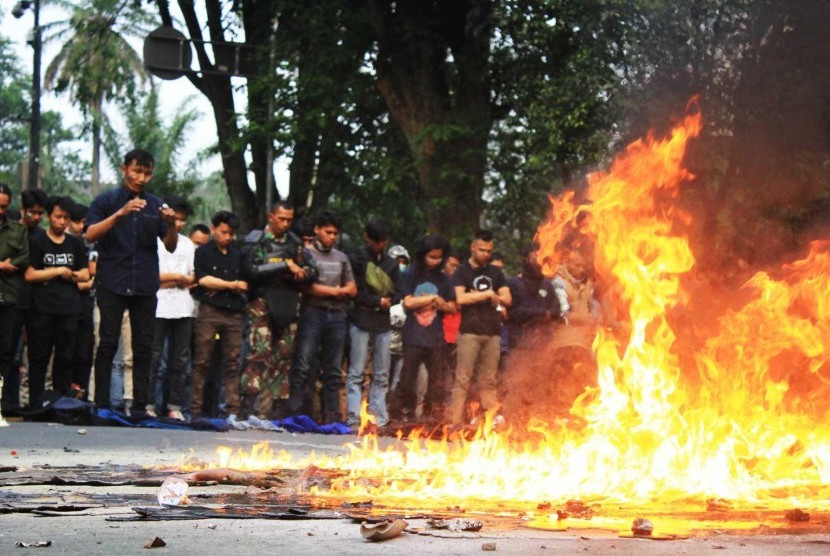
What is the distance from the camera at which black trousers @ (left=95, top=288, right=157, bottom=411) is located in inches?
454

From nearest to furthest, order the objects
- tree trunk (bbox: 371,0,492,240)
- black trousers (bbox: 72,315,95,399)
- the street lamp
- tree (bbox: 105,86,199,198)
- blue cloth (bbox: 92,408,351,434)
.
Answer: blue cloth (bbox: 92,408,351,434) < black trousers (bbox: 72,315,95,399) < tree trunk (bbox: 371,0,492,240) < the street lamp < tree (bbox: 105,86,199,198)

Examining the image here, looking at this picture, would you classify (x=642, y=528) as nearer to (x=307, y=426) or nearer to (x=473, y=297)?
(x=307, y=426)

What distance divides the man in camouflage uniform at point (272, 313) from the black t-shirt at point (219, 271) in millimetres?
155

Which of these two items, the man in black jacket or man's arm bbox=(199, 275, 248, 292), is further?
the man in black jacket

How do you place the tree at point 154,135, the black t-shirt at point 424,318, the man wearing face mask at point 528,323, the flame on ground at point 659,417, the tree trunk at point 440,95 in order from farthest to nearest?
1. the tree at point 154,135
2. the tree trunk at point 440,95
3. the black t-shirt at point 424,318
4. the man wearing face mask at point 528,323
5. the flame on ground at point 659,417

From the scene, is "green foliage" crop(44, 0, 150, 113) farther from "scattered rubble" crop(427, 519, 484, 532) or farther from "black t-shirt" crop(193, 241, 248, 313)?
"scattered rubble" crop(427, 519, 484, 532)

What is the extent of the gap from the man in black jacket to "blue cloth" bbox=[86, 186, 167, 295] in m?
2.45

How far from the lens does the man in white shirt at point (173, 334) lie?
13031 mm

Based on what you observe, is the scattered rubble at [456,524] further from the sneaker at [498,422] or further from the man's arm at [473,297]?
the man's arm at [473,297]

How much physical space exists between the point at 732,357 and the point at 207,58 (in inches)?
700

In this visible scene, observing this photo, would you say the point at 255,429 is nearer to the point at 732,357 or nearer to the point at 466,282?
the point at 466,282

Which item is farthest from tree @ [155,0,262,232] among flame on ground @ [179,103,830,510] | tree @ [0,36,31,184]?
tree @ [0,36,31,184]

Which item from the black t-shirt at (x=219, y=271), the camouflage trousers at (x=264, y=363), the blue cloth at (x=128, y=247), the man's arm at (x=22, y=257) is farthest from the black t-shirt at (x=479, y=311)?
the man's arm at (x=22, y=257)

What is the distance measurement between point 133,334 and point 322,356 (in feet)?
7.51
